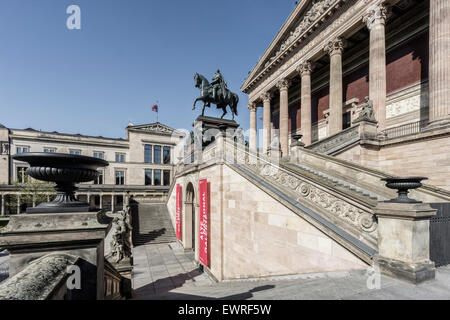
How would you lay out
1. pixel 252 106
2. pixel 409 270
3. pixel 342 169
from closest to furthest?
pixel 409 270 → pixel 342 169 → pixel 252 106

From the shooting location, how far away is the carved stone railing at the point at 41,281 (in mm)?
1921

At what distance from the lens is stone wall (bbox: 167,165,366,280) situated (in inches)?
230

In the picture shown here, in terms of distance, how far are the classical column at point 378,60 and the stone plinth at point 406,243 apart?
13.0m

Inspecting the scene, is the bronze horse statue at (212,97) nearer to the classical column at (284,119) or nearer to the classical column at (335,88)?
the classical column at (335,88)

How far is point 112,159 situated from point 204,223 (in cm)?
4025

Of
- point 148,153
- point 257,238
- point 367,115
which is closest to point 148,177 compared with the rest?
point 148,153

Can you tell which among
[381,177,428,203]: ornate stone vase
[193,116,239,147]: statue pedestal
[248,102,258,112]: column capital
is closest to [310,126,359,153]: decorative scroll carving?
[193,116,239,147]: statue pedestal

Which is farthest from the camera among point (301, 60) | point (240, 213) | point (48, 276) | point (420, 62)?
point (301, 60)

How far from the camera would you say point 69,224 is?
2.83 meters

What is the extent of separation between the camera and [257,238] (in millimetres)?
8562

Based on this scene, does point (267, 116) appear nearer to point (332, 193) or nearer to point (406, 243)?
point (332, 193)
